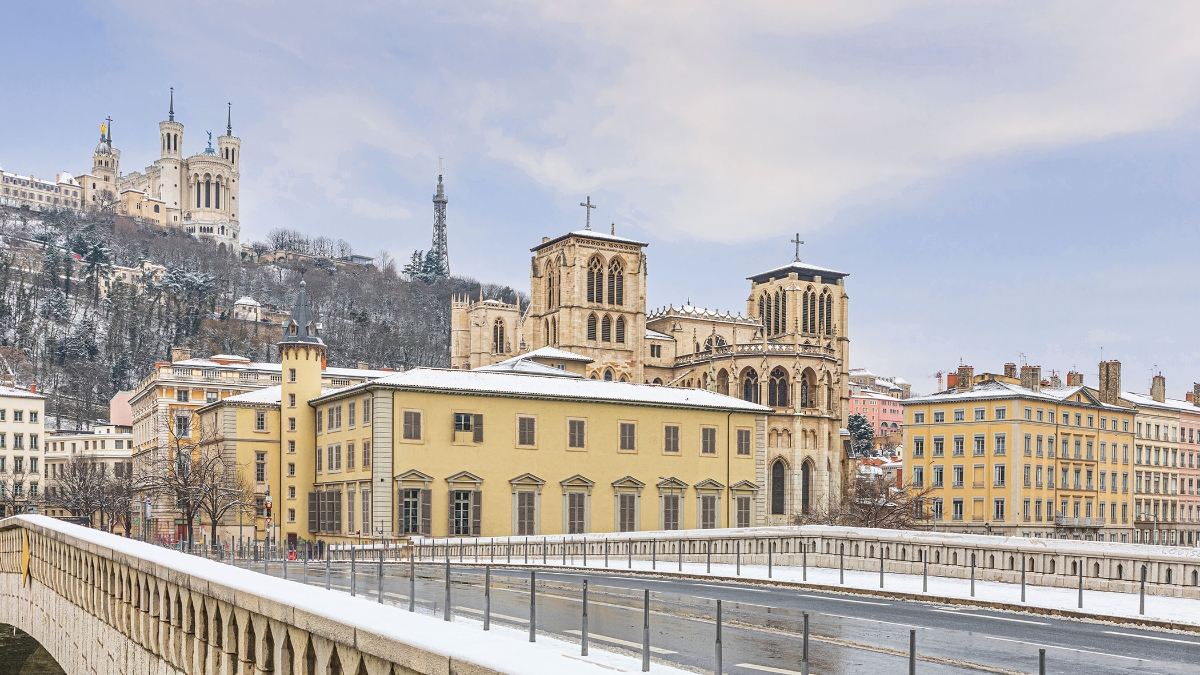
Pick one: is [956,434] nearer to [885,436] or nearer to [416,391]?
[416,391]

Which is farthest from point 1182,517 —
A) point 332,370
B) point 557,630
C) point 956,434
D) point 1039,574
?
point 557,630

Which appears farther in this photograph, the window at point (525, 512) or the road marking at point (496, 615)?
the window at point (525, 512)

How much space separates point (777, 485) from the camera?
352ft

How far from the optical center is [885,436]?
629 ft

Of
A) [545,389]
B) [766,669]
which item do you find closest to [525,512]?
[545,389]

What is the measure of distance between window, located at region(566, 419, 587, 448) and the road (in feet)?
120

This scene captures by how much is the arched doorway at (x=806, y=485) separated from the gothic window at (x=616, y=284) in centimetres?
2353

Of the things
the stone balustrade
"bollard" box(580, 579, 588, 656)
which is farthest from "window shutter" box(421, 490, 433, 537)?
"bollard" box(580, 579, 588, 656)

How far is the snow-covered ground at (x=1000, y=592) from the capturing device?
805 inches

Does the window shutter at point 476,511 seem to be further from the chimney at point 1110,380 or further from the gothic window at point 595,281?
the gothic window at point 595,281

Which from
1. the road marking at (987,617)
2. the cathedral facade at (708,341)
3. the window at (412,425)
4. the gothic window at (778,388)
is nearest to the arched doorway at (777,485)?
the cathedral facade at (708,341)

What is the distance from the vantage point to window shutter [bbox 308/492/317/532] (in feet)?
208

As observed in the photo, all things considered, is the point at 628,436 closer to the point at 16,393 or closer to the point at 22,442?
the point at 16,393

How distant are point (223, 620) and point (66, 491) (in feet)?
279
